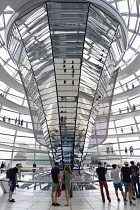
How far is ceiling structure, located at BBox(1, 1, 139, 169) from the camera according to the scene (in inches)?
446

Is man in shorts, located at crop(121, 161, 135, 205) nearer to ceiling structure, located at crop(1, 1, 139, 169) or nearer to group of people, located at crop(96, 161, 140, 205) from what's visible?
group of people, located at crop(96, 161, 140, 205)

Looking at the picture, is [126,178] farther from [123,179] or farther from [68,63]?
[68,63]

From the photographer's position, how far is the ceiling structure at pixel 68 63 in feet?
37.2

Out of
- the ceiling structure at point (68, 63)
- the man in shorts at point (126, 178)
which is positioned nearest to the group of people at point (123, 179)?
the man in shorts at point (126, 178)

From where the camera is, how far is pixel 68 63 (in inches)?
540

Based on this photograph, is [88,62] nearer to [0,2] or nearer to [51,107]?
[51,107]

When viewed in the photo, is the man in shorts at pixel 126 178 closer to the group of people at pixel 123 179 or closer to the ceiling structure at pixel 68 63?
the group of people at pixel 123 179

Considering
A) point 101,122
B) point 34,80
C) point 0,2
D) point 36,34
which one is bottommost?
point 101,122

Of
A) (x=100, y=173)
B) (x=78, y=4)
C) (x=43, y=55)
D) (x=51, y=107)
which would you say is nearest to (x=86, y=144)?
(x=51, y=107)

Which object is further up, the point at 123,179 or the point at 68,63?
the point at 68,63

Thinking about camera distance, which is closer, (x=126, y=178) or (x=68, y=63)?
(x=126, y=178)

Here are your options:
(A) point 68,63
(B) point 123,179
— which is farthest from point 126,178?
(A) point 68,63

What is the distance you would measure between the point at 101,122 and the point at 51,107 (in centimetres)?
504

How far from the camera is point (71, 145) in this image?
15.9m
